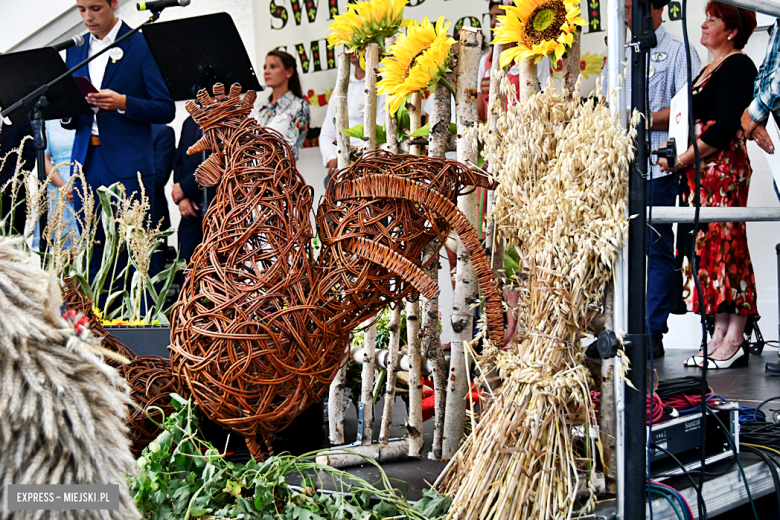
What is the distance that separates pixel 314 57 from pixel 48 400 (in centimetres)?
374

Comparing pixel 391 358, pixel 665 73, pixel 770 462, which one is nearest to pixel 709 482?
pixel 770 462

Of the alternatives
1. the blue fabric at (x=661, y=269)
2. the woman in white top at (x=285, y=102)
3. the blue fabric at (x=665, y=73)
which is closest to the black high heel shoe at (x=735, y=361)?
the blue fabric at (x=661, y=269)

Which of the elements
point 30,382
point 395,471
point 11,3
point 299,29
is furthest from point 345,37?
point 11,3

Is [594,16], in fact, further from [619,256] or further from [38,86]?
[38,86]

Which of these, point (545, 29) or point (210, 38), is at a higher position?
point (210, 38)

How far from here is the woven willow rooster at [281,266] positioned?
3.59ft

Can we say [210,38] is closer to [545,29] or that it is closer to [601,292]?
[545,29]

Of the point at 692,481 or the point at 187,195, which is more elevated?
the point at 187,195

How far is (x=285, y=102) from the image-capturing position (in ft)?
12.0

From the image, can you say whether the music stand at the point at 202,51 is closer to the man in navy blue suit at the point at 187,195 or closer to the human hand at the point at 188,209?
the man in navy blue suit at the point at 187,195

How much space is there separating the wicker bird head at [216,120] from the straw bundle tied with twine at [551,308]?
49 cm

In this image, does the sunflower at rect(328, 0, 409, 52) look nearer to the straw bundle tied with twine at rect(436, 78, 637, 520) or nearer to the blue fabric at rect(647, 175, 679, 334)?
the straw bundle tied with twine at rect(436, 78, 637, 520)

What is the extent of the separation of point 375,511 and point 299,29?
3.42 meters

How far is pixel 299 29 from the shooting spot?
13.0 feet
